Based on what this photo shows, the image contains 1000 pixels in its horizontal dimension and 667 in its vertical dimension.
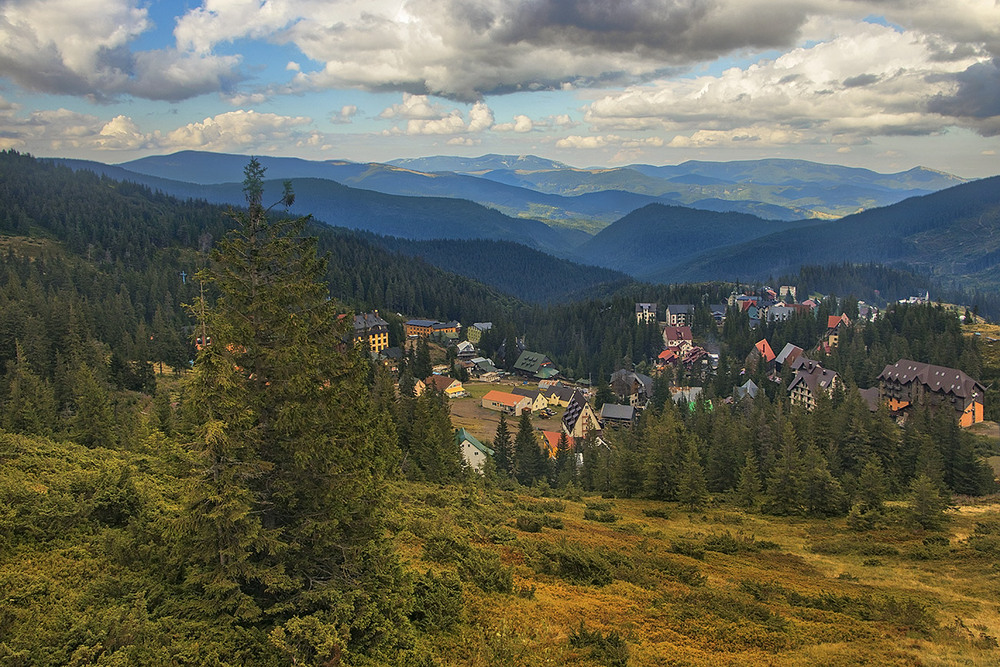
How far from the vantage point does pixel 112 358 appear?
267ft

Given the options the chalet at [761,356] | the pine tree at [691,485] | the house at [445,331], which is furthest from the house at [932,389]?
the house at [445,331]

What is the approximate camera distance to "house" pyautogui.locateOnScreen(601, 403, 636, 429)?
360 feet

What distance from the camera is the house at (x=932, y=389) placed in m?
98.8

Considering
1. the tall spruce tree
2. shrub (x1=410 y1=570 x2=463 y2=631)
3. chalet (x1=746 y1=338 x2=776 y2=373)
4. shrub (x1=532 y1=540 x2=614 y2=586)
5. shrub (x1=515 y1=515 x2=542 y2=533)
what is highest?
the tall spruce tree

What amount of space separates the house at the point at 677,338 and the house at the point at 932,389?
63.5 meters

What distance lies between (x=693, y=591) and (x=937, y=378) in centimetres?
10149

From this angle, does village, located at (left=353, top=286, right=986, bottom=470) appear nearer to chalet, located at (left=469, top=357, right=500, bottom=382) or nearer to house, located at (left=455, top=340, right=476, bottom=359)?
chalet, located at (left=469, top=357, right=500, bottom=382)

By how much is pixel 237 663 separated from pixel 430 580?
653cm

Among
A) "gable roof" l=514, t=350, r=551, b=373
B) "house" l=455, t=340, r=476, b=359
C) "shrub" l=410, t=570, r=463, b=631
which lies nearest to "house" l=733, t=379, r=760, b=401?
"gable roof" l=514, t=350, r=551, b=373

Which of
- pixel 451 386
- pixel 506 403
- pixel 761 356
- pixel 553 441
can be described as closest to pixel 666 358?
pixel 761 356

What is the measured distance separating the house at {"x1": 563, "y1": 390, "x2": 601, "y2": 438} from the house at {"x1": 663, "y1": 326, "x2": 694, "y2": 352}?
71431 mm

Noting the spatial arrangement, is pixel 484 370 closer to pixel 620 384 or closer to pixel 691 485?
pixel 620 384

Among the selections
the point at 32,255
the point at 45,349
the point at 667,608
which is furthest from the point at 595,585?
the point at 32,255

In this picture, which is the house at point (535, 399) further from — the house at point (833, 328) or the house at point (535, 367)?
the house at point (833, 328)
